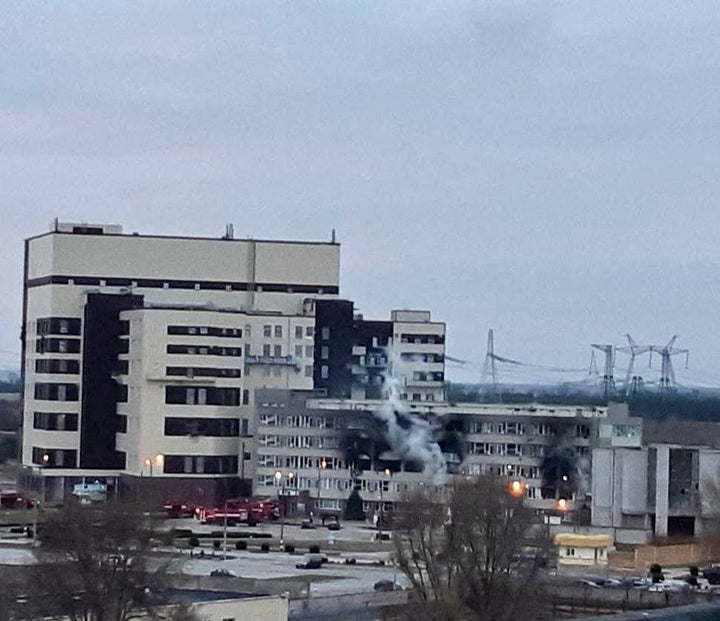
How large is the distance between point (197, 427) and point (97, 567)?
19.1 m

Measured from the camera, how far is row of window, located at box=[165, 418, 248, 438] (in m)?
31.5

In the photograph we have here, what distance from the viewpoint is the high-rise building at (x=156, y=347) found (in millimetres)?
31594

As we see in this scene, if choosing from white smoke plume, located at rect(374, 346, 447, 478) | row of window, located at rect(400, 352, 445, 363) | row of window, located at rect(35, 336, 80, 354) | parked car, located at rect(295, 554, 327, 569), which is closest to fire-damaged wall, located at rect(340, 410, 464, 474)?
white smoke plume, located at rect(374, 346, 447, 478)

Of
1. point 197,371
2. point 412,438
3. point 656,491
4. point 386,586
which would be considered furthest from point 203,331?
point 386,586

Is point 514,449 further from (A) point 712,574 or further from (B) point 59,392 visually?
(A) point 712,574

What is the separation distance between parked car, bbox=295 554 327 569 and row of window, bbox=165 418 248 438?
8752 mm

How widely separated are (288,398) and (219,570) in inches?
462

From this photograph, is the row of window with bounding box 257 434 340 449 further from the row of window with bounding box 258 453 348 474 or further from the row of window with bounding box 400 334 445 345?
the row of window with bounding box 400 334 445 345

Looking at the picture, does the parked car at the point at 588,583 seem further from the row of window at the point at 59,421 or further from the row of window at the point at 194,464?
the row of window at the point at 59,421

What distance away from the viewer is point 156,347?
104 feet

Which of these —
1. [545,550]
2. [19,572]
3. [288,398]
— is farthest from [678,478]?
[19,572]

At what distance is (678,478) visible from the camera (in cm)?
2711

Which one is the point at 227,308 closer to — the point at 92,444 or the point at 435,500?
the point at 92,444

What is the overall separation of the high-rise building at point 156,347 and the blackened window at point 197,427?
0.07 ft
